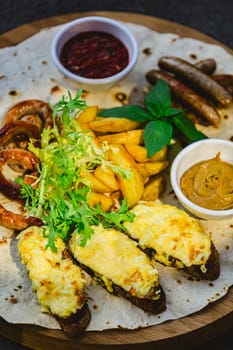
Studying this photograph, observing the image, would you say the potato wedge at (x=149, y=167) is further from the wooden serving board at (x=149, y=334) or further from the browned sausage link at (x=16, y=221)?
the wooden serving board at (x=149, y=334)

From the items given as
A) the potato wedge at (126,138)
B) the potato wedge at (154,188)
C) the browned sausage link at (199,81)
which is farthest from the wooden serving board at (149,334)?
the browned sausage link at (199,81)

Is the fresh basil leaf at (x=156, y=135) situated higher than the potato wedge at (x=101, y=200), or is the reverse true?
the fresh basil leaf at (x=156, y=135)

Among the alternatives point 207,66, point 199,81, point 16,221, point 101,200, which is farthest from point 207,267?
point 207,66

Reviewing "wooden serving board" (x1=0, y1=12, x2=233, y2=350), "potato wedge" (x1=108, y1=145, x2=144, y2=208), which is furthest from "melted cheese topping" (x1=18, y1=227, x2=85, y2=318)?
"potato wedge" (x1=108, y1=145, x2=144, y2=208)

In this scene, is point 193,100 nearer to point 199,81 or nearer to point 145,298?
point 199,81

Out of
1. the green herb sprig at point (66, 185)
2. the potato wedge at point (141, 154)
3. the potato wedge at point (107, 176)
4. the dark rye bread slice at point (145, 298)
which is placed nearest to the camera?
the dark rye bread slice at point (145, 298)
